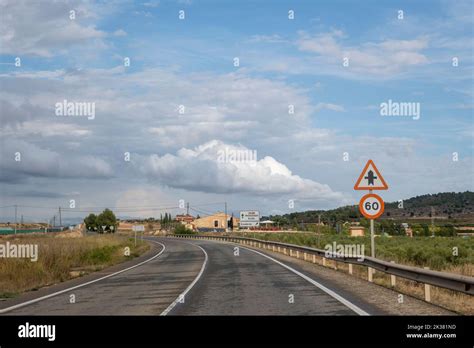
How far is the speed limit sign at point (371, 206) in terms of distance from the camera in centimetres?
1727

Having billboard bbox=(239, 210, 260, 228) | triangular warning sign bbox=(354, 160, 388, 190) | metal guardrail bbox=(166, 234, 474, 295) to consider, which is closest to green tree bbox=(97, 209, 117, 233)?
billboard bbox=(239, 210, 260, 228)

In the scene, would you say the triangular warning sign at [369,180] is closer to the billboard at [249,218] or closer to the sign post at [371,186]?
the sign post at [371,186]

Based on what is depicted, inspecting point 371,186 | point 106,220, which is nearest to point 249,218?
point 371,186

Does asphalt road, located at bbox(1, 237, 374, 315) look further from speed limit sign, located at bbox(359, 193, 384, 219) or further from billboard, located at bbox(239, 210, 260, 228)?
billboard, located at bbox(239, 210, 260, 228)

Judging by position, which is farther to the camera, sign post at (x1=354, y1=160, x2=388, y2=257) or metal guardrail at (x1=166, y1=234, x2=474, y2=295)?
sign post at (x1=354, y1=160, x2=388, y2=257)

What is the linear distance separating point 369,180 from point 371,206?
94 centimetres

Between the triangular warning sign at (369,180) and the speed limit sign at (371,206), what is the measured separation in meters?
0.43

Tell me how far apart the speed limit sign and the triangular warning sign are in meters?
0.43

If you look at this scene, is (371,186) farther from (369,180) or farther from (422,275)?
(422,275)

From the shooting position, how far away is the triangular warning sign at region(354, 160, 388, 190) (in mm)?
17828

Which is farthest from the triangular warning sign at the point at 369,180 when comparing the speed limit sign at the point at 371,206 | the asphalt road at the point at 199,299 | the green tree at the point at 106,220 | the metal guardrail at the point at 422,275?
the green tree at the point at 106,220
